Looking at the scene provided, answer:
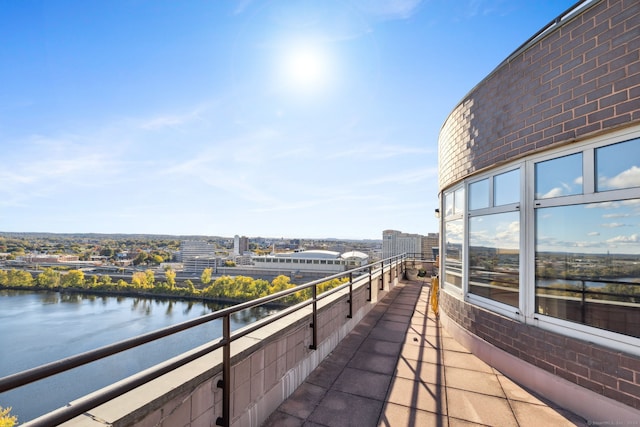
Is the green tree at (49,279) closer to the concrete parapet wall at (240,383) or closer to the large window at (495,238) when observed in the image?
the concrete parapet wall at (240,383)

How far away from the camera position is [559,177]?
9.73 feet

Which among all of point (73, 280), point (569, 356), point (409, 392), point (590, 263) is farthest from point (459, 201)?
point (73, 280)

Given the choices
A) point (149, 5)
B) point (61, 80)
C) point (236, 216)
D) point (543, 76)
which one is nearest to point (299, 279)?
point (61, 80)

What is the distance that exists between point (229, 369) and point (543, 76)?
153 inches

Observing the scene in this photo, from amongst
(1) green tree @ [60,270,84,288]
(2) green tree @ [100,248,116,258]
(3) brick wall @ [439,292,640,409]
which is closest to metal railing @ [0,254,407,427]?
(3) brick wall @ [439,292,640,409]

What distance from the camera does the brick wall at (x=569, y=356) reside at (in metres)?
2.33

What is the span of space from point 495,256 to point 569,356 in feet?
4.46

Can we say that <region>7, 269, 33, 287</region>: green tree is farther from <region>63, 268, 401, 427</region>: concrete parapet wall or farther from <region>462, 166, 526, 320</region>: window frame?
<region>462, 166, 526, 320</region>: window frame

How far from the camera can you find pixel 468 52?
21.0 ft

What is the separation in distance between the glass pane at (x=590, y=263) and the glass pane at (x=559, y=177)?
0.17 meters

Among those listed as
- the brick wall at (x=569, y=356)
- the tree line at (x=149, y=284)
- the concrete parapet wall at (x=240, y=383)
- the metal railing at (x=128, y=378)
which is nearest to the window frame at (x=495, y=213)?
the brick wall at (x=569, y=356)

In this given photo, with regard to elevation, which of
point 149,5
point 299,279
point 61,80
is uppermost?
point 61,80

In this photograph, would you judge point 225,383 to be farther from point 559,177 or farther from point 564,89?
point 564,89

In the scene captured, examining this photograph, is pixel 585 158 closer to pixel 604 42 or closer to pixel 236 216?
pixel 604 42
